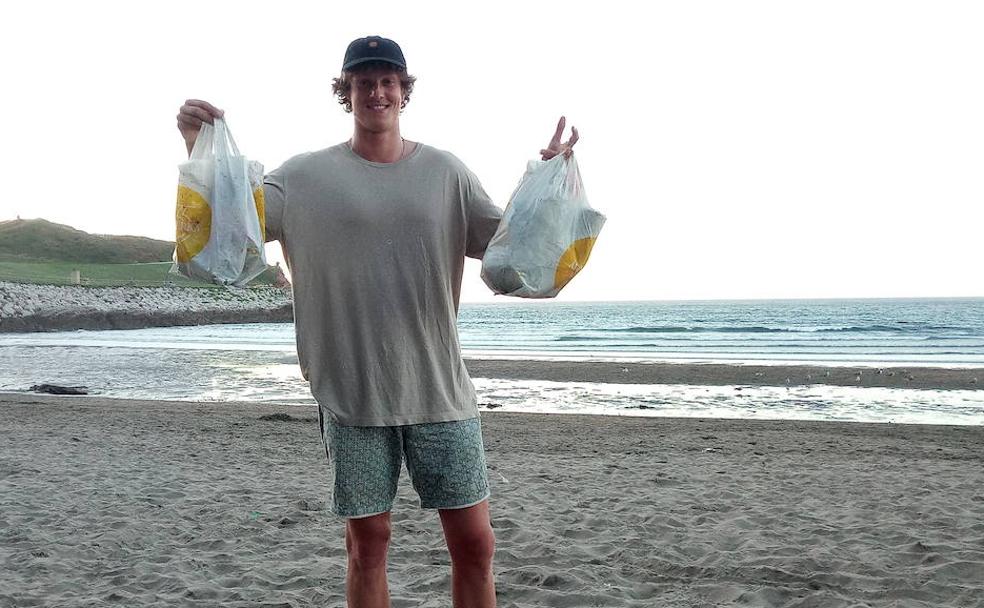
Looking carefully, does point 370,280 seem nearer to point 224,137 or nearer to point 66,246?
point 224,137

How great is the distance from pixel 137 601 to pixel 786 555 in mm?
3291

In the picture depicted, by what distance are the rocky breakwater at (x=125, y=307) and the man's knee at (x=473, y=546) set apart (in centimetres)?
3676

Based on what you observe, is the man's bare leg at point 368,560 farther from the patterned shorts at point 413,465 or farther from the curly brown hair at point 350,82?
the curly brown hair at point 350,82

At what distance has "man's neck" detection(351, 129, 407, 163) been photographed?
7.61 ft

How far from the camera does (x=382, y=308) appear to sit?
7.39 ft

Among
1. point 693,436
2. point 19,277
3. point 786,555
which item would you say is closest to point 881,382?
point 693,436

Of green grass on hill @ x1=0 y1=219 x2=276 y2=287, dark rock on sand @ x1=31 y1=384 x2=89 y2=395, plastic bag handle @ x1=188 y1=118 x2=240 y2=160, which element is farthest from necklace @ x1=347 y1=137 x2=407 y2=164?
green grass on hill @ x1=0 y1=219 x2=276 y2=287

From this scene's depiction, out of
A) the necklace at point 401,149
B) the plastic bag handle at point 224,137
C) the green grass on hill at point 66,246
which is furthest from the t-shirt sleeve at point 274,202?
the green grass on hill at point 66,246

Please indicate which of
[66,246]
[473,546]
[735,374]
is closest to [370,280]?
[473,546]

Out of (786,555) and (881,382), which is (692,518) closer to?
(786,555)

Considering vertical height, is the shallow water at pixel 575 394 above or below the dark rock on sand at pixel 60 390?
below

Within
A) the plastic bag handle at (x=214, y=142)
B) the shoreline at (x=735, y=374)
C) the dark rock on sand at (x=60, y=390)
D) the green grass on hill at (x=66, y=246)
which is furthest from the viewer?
the green grass on hill at (x=66, y=246)

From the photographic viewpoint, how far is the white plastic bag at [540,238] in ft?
7.19

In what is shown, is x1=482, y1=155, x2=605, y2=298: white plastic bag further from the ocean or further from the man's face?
the ocean
